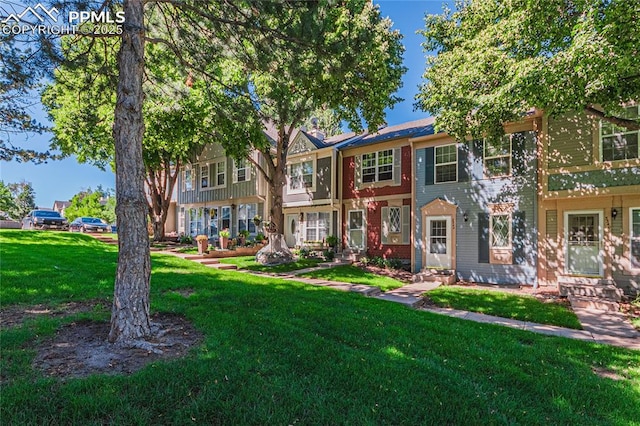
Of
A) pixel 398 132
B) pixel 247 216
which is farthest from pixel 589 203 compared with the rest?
pixel 247 216

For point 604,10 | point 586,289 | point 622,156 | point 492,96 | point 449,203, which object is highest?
point 604,10

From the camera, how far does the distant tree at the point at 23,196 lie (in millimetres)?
→ 52213

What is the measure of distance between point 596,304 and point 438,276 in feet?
14.8

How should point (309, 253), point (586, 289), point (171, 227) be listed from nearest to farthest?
1. point (586, 289)
2. point (309, 253)
3. point (171, 227)

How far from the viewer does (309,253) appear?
16.7m

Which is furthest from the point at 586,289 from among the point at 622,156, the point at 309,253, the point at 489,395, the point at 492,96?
the point at 309,253

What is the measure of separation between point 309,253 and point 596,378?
44.1ft

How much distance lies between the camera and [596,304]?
825 cm

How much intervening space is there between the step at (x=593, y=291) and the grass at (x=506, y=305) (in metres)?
A: 1.20

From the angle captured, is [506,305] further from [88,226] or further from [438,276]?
[88,226]

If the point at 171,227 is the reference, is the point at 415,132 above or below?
above

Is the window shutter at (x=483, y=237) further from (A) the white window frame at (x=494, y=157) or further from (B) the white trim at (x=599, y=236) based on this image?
(B) the white trim at (x=599, y=236)

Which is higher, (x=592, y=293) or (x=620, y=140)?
(x=620, y=140)

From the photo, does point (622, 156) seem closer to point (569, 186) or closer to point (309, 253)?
point (569, 186)
